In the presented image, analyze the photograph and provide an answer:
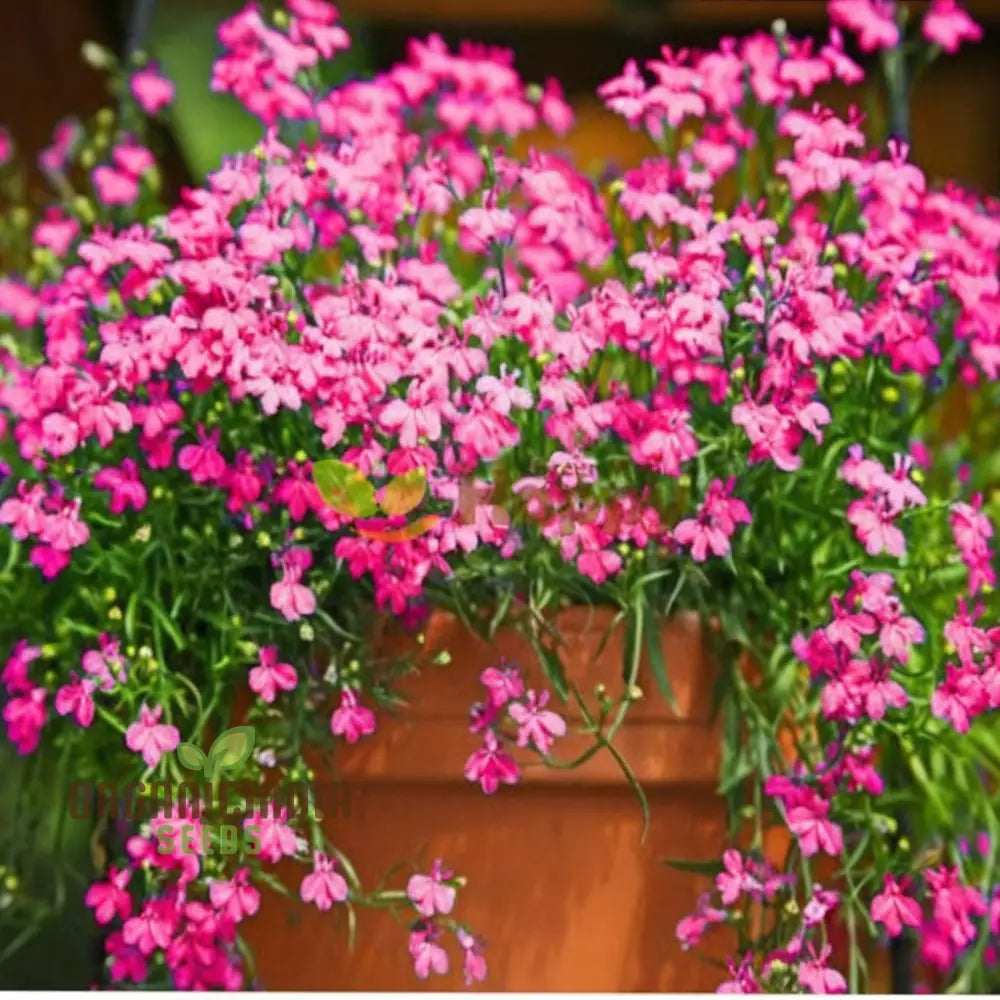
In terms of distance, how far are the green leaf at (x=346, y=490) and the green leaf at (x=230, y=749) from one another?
13 centimetres

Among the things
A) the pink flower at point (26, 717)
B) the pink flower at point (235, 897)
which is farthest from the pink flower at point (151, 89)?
the pink flower at point (235, 897)

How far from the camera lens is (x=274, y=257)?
0.70 m

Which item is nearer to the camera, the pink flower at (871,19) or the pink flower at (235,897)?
the pink flower at (235,897)

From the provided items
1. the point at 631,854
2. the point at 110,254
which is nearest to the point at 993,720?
the point at 631,854

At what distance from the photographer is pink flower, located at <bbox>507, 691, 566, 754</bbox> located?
66 cm

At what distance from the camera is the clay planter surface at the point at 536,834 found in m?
0.69

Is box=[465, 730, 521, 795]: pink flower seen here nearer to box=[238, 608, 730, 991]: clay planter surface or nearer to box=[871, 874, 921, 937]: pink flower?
box=[238, 608, 730, 991]: clay planter surface

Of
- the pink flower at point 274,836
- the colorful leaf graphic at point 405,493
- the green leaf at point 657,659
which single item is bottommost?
the pink flower at point 274,836

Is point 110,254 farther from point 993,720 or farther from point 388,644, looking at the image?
point 993,720

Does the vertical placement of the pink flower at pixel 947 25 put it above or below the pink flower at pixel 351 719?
above

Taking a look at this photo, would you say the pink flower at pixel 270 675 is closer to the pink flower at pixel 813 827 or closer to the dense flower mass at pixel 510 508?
the dense flower mass at pixel 510 508

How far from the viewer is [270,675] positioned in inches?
26.6

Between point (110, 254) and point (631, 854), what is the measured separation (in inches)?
17.3

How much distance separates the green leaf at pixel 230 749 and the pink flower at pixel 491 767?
4.8 inches
